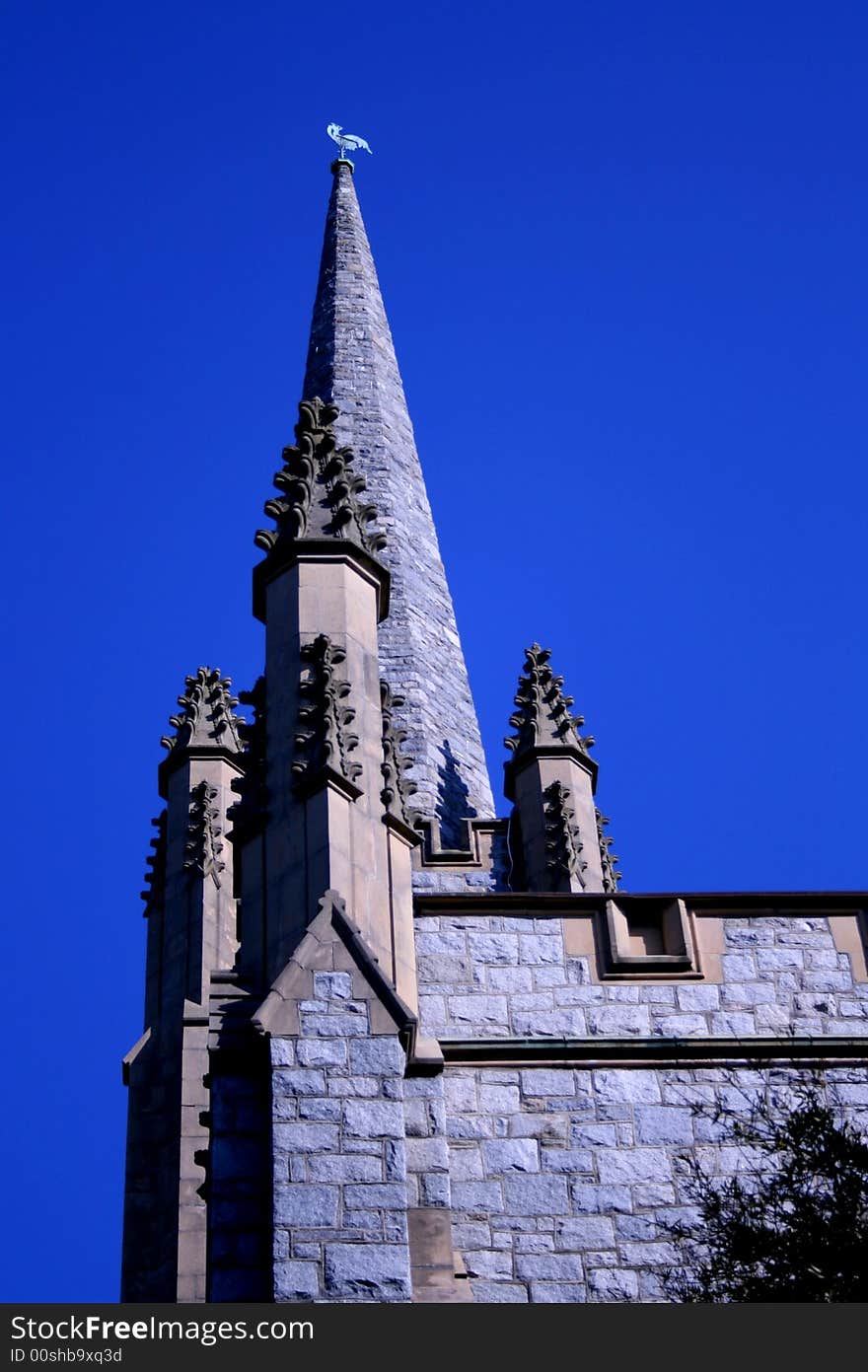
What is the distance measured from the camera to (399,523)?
2752 cm

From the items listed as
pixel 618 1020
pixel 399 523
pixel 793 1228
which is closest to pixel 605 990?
pixel 618 1020

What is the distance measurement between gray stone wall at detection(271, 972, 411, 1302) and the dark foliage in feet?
4.49

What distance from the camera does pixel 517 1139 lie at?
1273 cm

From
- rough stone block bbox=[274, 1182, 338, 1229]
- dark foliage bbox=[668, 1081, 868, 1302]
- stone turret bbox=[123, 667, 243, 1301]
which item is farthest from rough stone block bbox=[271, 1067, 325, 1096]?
stone turret bbox=[123, 667, 243, 1301]

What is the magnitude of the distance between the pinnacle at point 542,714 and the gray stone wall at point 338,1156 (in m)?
8.86

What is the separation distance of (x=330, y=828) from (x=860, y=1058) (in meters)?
3.18

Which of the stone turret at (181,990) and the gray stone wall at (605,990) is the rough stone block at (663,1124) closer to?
the gray stone wall at (605,990)

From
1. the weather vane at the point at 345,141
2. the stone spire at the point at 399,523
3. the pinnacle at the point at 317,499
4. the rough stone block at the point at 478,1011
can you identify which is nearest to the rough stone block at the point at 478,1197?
the rough stone block at the point at 478,1011

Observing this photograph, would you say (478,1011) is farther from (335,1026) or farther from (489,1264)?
(335,1026)

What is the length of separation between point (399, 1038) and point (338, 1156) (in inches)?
28.7

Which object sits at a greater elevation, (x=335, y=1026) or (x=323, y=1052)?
(x=335, y=1026)

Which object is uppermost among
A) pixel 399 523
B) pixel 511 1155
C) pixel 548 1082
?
pixel 399 523

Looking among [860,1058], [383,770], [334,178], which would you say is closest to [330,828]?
[383,770]
